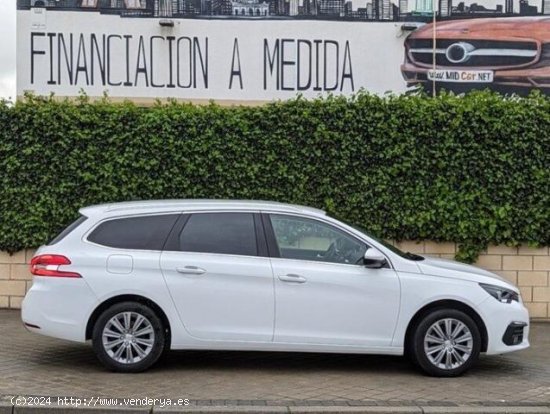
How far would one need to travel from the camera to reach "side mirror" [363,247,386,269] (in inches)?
319

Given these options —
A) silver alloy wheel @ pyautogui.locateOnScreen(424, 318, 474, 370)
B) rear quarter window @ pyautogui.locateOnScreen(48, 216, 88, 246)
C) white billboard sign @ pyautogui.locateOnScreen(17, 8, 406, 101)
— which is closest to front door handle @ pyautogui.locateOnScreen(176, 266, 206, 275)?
rear quarter window @ pyautogui.locateOnScreen(48, 216, 88, 246)

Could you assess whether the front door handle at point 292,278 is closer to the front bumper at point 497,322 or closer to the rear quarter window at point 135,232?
the rear quarter window at point 135,232

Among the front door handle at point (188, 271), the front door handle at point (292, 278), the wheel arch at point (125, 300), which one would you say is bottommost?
the wheel arch at point (125, 300)

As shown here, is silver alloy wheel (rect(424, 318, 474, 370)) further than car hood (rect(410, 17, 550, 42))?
No

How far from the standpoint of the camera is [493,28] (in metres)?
13.6

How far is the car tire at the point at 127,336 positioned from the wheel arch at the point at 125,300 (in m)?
0.05

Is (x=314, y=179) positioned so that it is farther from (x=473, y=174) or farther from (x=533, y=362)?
(x=533, y=362)

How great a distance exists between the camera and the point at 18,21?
1318 cm

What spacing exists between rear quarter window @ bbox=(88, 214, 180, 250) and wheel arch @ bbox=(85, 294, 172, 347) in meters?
0.51

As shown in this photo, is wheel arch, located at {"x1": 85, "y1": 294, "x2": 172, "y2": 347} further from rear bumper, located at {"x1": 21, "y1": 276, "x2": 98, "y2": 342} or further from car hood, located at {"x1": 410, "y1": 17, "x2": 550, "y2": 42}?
car hood, located at {"x1": 410, "y1": 17, "x2": 550, "y2": 42}

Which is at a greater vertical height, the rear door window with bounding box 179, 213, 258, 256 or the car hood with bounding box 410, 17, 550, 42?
the car hood with bounding box 410, 17, 550, 42

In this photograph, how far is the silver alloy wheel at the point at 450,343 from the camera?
8.10 meters

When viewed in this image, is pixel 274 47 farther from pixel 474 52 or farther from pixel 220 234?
pixel 220 234

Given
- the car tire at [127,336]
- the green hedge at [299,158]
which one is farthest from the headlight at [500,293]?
the car tire at [127,336]
